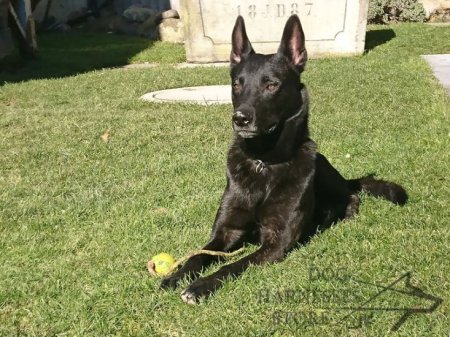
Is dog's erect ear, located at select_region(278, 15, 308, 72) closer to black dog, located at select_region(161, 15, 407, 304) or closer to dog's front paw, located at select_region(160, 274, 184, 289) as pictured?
black dog, located at select_region(161, 15, 407, 304)

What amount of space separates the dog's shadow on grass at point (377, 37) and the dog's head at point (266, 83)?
9.84 metres

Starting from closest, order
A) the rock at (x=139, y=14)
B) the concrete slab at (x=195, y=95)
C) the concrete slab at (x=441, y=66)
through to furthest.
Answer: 1. the concrete slab at (x=195, y=95)
2. the concrete slab at (x=441, y=66)
3. the rock at (x=139, y=14)

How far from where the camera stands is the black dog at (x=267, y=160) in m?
3.64

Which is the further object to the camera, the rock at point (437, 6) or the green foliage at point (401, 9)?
the rock at point (437, 6)

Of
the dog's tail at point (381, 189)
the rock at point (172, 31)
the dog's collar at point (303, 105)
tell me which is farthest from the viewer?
the rock at point (172, 31)

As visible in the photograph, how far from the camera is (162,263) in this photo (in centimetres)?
351

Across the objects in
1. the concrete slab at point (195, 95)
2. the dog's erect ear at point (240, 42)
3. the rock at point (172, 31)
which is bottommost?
the rock at point (172, 31)

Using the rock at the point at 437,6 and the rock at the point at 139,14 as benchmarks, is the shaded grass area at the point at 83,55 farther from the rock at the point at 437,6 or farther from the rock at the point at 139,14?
the rock at the point at 437,6

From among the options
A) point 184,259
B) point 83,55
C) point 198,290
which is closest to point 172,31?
point 83,55

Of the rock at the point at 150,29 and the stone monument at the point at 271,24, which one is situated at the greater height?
the stone monument at the point at 271,24

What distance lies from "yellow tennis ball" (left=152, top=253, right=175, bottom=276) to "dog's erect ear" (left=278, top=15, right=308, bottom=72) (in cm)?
159

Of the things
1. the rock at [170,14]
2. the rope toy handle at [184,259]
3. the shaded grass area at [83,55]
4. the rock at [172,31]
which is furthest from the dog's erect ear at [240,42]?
the rock at [170,14]

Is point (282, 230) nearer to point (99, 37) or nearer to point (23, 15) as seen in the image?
point (23, 15)

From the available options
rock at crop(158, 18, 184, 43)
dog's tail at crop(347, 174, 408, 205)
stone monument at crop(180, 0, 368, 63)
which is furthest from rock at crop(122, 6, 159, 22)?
dog's tail at crop(347, 174, 408, 205)
